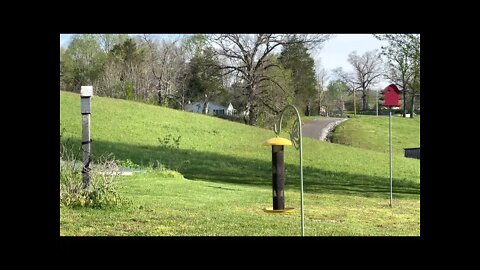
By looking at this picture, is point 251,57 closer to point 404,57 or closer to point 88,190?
point 404,57

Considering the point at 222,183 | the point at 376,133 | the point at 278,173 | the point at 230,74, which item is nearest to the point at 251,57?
the point at 230,74

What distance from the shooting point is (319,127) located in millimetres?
20438

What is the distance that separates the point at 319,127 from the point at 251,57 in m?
3.50

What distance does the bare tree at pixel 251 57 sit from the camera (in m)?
20.3

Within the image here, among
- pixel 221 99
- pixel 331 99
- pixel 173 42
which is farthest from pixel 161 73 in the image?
pixel 331 99

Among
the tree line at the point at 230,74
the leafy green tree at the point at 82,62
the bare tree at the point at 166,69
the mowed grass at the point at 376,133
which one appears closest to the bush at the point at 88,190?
the tree line at the point at 230,74

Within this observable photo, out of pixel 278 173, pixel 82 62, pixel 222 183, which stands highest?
pixel 82 62

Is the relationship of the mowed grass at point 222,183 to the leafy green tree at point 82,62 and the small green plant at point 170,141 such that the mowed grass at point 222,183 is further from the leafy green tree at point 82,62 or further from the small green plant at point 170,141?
the leafy green tree at point 82,62
